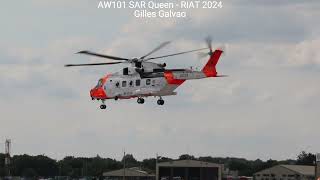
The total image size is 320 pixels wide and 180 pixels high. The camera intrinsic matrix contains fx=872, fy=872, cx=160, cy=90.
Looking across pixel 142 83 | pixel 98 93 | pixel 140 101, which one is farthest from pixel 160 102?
pixel 98 93

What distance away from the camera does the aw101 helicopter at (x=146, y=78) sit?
4429 inches

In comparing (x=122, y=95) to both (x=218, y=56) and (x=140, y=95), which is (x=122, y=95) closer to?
(x=140, y=95)

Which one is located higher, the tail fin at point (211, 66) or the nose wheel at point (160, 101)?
the tail fin at point (211, 66)

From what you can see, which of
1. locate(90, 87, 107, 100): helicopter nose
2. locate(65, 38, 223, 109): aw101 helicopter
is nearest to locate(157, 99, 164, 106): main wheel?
locate(65, 38, 223, 109): aw101 helicopter

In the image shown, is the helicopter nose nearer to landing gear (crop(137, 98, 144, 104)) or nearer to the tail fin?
landing gear (crop(137, 98, 144, 104))

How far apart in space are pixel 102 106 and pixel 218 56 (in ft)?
62.5

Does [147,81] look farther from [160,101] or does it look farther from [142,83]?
[160,101]

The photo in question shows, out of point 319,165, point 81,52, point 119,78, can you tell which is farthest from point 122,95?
point 319,165

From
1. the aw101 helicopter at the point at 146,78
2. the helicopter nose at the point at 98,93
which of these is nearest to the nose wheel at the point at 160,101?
the aw101 helicopter at the point at 146,78

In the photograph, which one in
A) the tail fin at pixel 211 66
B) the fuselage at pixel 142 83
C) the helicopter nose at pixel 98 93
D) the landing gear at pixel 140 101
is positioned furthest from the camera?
the helicopter nose at pixel 98 93

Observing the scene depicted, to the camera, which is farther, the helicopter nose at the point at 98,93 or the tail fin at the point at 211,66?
the helicopter nose at the point at 98,93

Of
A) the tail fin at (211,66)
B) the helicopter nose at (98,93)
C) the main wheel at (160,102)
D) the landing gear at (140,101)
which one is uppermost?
the tail fin at (211,66)

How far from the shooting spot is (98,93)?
125500mm

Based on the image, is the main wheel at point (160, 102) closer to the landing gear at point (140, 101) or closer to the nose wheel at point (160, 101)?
the nose wheel at point (160, 101)
